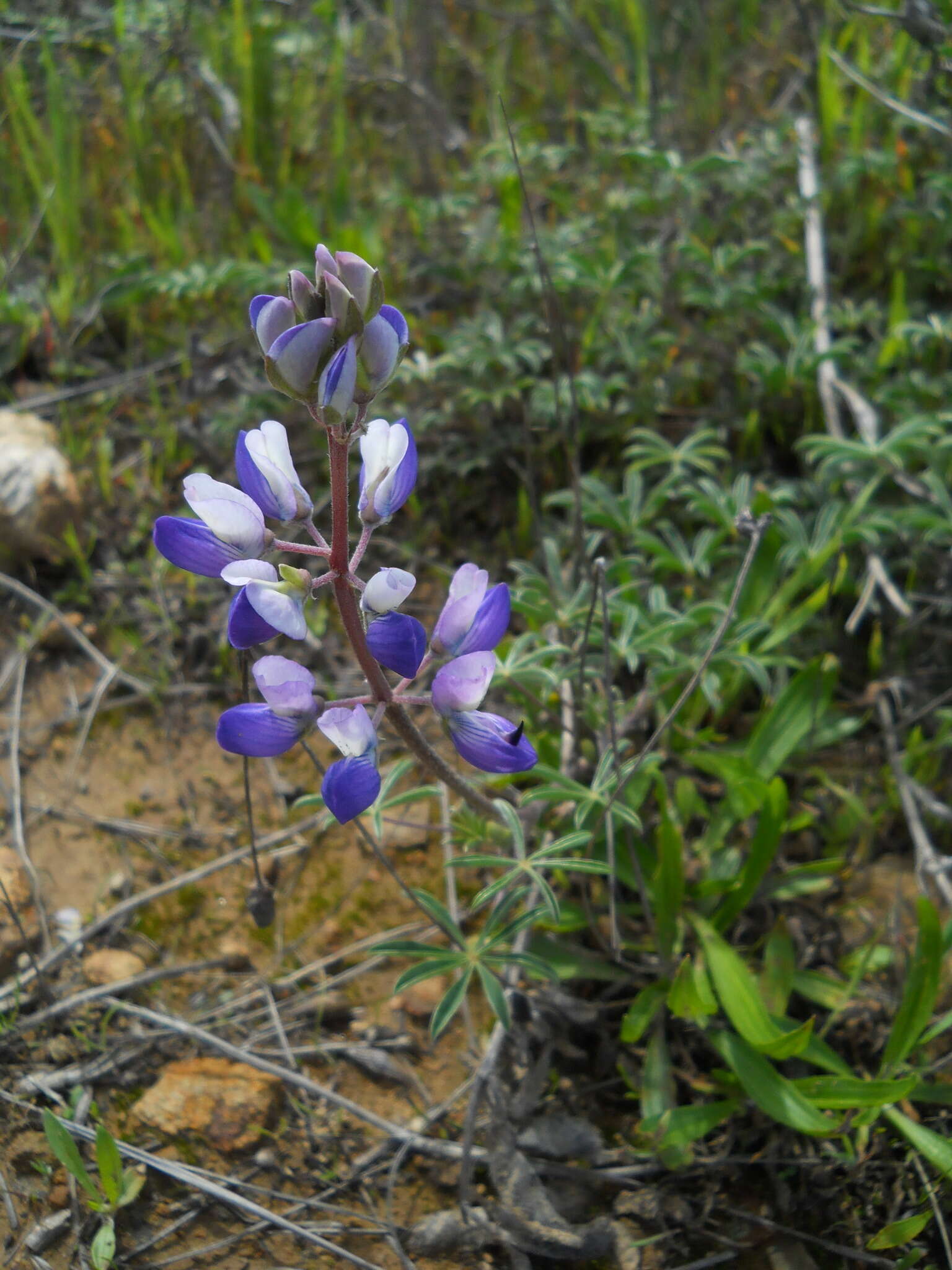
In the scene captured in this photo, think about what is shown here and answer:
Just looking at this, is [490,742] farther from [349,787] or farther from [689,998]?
[689,998]

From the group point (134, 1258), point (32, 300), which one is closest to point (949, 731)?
point (134, 1258)

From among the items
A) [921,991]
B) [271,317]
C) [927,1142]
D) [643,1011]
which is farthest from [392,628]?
[927,1142]

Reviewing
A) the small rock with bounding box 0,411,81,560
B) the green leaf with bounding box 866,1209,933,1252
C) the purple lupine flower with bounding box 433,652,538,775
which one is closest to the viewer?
the purple lupine flower with bounding box 433,652,538,775

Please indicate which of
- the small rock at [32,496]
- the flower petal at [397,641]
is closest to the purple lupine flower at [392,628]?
the flower petal at [397,641]

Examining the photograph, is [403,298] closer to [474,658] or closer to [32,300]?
[32,300]

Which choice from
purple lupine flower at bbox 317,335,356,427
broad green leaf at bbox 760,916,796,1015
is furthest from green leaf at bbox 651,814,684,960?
purple lupine flower at bbox 317,335,356,427

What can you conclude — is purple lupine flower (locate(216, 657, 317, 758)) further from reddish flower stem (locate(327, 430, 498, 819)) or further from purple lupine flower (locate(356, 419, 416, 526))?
purple lupine flower (locate(356, 419, 416, 526))

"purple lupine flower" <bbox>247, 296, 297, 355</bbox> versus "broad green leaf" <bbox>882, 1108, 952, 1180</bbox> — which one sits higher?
"purple lupine flower" <bbox>247, 296, 297, 355</bbox>
